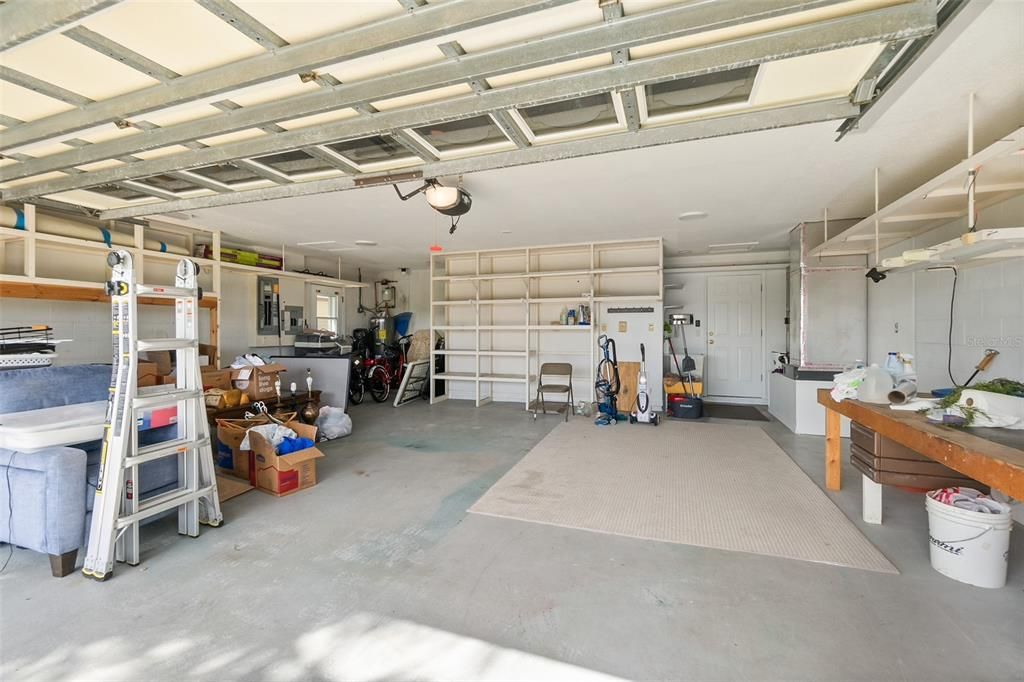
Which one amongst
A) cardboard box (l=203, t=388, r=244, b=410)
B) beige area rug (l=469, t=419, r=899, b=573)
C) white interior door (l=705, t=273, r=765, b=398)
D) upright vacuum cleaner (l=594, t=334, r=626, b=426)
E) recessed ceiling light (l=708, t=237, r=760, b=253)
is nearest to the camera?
beige area rug (l=469, t=419, r=899, b=573)

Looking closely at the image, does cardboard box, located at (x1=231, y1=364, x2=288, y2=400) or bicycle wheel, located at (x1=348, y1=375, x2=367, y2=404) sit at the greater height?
cardboard box, located at (x1=231, y1=364, x2=288, y2=400)

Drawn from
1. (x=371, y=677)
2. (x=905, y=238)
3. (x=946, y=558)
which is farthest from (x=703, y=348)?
(x=371, y=677)

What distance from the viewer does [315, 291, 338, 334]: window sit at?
26.2 ft

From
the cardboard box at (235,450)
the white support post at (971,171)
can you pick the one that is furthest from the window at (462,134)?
the cardboard box at (235,450)

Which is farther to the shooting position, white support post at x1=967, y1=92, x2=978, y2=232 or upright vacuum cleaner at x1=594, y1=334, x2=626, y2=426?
upright vacuum cleaner at x1=594, y1=334, x2=626, y2=426

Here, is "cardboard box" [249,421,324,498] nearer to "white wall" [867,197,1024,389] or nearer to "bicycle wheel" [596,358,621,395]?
"bicycle wheel" [596,358,621,395]

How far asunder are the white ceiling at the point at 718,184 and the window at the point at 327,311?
1788 millimetres

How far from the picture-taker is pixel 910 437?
210 cm

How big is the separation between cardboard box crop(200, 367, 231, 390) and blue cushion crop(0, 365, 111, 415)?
1.25 m

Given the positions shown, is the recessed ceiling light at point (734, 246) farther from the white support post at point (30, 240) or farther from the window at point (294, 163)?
the white support post at point (30, 240)

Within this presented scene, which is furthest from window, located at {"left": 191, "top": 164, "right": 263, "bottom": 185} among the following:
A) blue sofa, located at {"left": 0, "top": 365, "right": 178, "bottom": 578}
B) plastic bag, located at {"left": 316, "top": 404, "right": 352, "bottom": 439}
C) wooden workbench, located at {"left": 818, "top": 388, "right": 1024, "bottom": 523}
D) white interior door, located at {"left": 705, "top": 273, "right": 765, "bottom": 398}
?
white interior door, located at {"left": 705, "top": 273, "right": 765, "bottom": 398}

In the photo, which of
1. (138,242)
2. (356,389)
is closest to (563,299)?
(356,389)

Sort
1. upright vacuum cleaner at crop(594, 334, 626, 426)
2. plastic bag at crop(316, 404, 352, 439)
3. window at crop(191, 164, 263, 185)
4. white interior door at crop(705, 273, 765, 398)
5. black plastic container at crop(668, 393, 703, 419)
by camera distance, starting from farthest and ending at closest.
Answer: white interior door at crop(705, 273, 765, 398)
black plastic container at crop(668, 393, 703, 419)
upright vacuum cleaner at crop(594, 334, 626, 426)
plastic bag at crop(316, 404, 352, 439)
window at crop(191, 164, 263, 185)

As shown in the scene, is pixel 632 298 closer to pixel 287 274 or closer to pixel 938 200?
pixel 938 200
